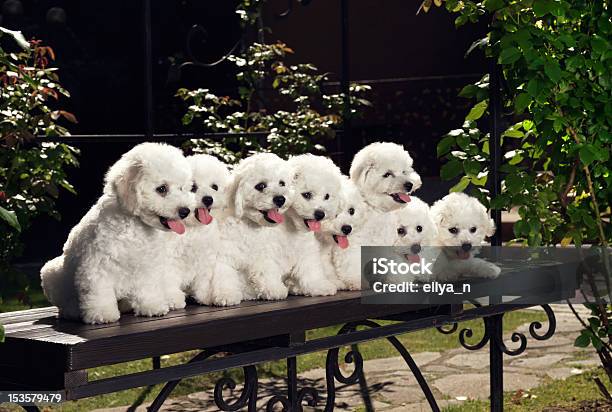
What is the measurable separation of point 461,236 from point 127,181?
1.63 meters

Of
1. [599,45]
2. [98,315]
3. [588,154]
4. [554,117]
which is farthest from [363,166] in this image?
[98,315]

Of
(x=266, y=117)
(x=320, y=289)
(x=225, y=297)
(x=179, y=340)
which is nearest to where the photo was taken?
(x=179, y=340)

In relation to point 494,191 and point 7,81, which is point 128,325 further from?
point 7,81

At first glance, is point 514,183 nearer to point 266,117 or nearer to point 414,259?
point 414,259

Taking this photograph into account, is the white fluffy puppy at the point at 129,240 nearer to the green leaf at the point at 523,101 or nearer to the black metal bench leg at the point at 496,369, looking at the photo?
the green leaf at the point at 523,101

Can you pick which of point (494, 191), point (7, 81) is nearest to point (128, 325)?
point (494, 191)

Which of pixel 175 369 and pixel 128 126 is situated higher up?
pixel 128 126

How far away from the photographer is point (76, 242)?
307 centimetres

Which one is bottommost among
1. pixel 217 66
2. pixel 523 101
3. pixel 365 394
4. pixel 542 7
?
pixel 365 394

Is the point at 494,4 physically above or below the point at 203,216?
above

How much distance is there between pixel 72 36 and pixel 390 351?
233 inches

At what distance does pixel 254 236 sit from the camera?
3.48 meters

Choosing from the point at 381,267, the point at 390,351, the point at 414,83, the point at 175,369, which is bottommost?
the point at 390,351

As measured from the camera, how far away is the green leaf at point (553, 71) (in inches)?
146
